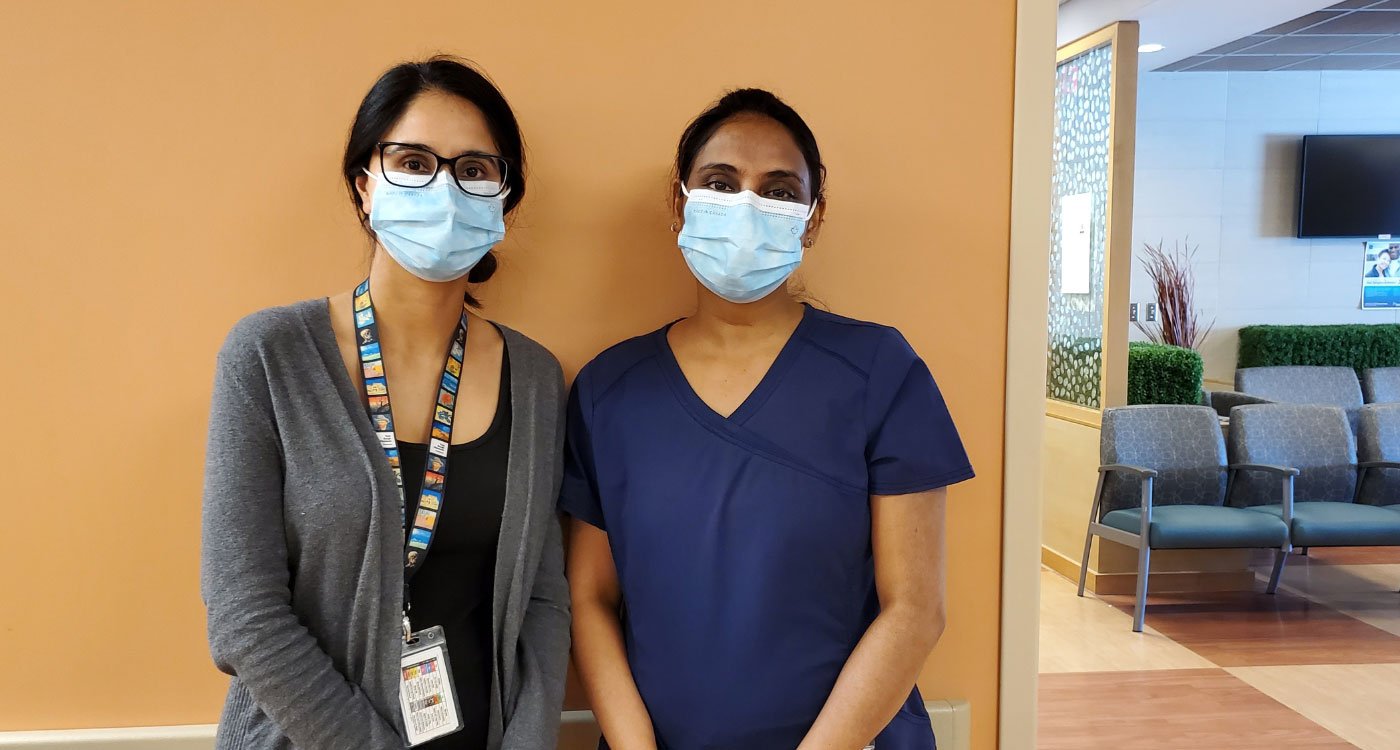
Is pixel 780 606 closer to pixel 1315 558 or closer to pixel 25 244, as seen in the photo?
pixel 25 244

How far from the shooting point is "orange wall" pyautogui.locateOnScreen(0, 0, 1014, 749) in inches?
60.8

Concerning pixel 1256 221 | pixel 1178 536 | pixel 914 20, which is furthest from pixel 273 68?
pixel 1256 221

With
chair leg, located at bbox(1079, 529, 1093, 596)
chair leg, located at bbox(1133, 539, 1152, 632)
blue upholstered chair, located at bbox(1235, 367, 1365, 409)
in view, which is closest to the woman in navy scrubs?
chair leg, located at bbox(1133, 539, 1152, 632)

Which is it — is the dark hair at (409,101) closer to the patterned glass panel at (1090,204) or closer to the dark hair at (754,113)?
the dark hair at (754,113)

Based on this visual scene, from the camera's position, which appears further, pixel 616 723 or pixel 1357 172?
pixel 1357 172

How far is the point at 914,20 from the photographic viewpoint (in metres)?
1.63

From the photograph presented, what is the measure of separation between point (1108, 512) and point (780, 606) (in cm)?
377

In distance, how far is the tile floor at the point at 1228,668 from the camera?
3207 millimetres

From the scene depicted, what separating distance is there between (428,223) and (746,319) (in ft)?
1.64

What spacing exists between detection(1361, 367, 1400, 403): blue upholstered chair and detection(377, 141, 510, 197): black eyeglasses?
7560 millimetres

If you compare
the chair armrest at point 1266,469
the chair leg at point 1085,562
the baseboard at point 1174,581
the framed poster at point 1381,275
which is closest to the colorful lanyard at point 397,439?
the chair leg at point 1085,562

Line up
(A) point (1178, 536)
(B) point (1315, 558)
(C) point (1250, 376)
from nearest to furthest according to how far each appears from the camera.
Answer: (A) point (1178, 536) < (B) point (1315, 558) < (C) point (1250, 376)

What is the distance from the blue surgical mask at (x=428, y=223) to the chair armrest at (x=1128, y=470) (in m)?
3.75

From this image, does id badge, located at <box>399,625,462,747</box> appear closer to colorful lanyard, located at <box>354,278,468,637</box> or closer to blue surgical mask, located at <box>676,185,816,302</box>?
colorful lanyard, located at <box>354,278,468,637</box>
